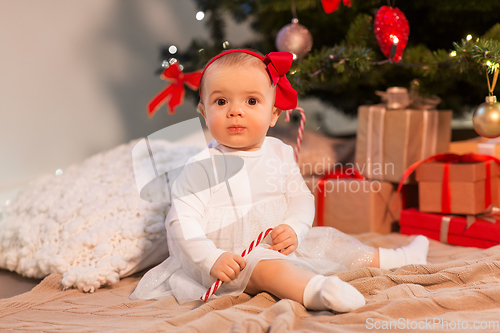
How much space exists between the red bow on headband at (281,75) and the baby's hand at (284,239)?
29 cm

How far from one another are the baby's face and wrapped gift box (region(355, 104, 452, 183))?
0.64 meters

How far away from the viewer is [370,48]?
1297mm

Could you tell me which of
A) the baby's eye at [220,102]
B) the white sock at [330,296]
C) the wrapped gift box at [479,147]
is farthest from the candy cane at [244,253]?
the wrapped gift box at [479,147]

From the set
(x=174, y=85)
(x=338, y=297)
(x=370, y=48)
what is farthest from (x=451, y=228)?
(x=174, y=85)

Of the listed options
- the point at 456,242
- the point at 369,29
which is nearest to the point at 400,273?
the point at 456,242

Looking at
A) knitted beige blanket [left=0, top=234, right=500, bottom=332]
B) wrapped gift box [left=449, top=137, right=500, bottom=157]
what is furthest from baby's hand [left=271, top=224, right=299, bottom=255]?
wrapped gift box [left=449, top=137, right=500, bottom=157]

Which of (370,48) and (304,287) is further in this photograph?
(370,48)

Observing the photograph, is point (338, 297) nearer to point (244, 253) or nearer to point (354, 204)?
point (244, 253)

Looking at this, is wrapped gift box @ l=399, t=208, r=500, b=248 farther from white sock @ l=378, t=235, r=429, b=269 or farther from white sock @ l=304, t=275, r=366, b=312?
white sock @ l=304, t=275, r=366, b=312

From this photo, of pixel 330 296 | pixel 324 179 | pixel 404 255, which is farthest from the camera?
pixel 324 179

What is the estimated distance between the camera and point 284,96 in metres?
0.96

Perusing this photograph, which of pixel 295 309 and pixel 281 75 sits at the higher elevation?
pixel 281 75

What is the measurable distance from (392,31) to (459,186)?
1.67ft

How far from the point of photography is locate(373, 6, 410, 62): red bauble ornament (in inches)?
46.2
